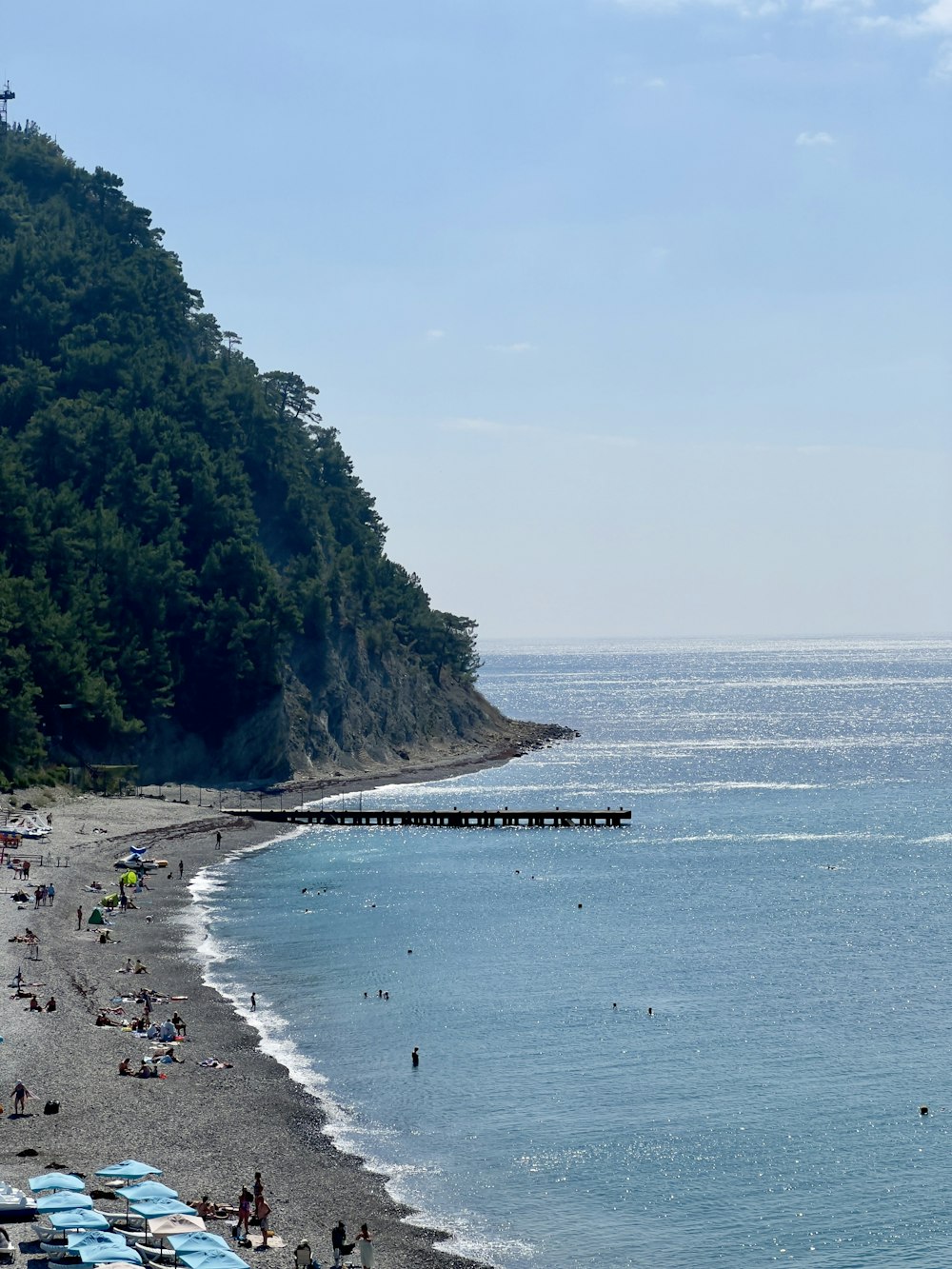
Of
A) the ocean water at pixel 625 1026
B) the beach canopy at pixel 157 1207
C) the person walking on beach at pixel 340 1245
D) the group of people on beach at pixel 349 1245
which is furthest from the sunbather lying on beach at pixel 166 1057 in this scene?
the person walking on beach at pixel 340 1245

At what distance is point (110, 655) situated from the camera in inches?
5177

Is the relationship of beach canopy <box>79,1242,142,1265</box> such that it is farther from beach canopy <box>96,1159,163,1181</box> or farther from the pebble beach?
beach canopy <box>96,1159,163,1181</box>

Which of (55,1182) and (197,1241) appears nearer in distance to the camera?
(197,1241)

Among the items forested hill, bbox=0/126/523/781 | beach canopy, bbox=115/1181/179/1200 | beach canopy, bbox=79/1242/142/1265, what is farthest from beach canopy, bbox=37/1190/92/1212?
forested hill, bbox=0/126/523/781

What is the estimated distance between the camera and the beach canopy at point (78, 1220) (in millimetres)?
32594

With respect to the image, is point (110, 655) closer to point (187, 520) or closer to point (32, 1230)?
point (187, 520)

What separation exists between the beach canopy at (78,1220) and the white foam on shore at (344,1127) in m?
8.52

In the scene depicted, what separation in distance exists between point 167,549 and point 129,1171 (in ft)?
353

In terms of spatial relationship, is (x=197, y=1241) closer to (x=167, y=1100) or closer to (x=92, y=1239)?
(x=92, y=1239)

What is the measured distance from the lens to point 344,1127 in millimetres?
45781

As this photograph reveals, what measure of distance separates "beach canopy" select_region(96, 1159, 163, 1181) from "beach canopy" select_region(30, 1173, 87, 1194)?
1.73 meters

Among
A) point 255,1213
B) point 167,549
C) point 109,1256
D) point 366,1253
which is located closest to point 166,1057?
point 255,1213

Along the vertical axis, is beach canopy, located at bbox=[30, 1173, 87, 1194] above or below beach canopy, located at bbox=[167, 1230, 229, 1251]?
above

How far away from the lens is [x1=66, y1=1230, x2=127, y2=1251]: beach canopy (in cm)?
3192
